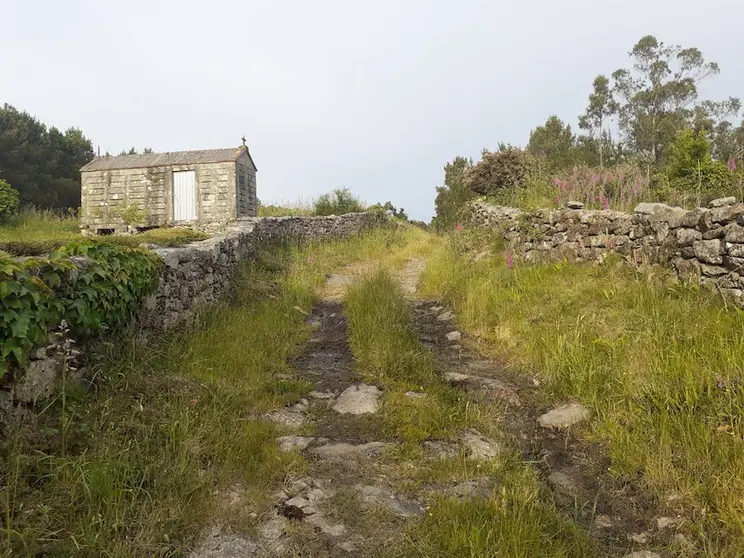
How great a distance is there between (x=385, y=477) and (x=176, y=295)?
145 inches

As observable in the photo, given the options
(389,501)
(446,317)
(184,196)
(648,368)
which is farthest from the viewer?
(184,196)

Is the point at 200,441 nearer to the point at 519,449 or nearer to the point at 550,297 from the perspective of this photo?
the point at 519,449

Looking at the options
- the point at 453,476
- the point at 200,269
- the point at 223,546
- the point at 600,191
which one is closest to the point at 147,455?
the point at 223,546

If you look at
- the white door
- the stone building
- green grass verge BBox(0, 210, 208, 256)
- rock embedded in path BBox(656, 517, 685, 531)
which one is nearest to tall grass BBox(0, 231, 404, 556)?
rock embedded in path BBox(656, 517, 685, 531)

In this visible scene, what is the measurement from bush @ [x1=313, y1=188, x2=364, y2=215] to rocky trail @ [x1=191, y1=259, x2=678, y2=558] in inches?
588

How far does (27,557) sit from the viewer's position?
205 centimetres

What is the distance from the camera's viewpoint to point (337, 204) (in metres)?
19.5

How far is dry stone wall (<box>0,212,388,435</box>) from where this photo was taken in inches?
109

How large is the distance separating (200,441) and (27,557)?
116 centimetres

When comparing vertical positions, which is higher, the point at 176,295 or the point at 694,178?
the point at 694,178

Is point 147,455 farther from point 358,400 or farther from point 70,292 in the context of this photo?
point 358,400

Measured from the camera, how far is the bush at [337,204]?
19.4 metres

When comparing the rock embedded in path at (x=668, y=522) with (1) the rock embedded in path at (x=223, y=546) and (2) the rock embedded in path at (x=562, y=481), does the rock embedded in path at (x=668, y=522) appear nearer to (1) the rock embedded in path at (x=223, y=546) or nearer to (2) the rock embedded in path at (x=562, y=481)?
(2) the rock embedded in path at (x=562, y=481)

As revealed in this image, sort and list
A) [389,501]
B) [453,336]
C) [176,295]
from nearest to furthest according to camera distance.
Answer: [389,501], [176,295], [453,336]
